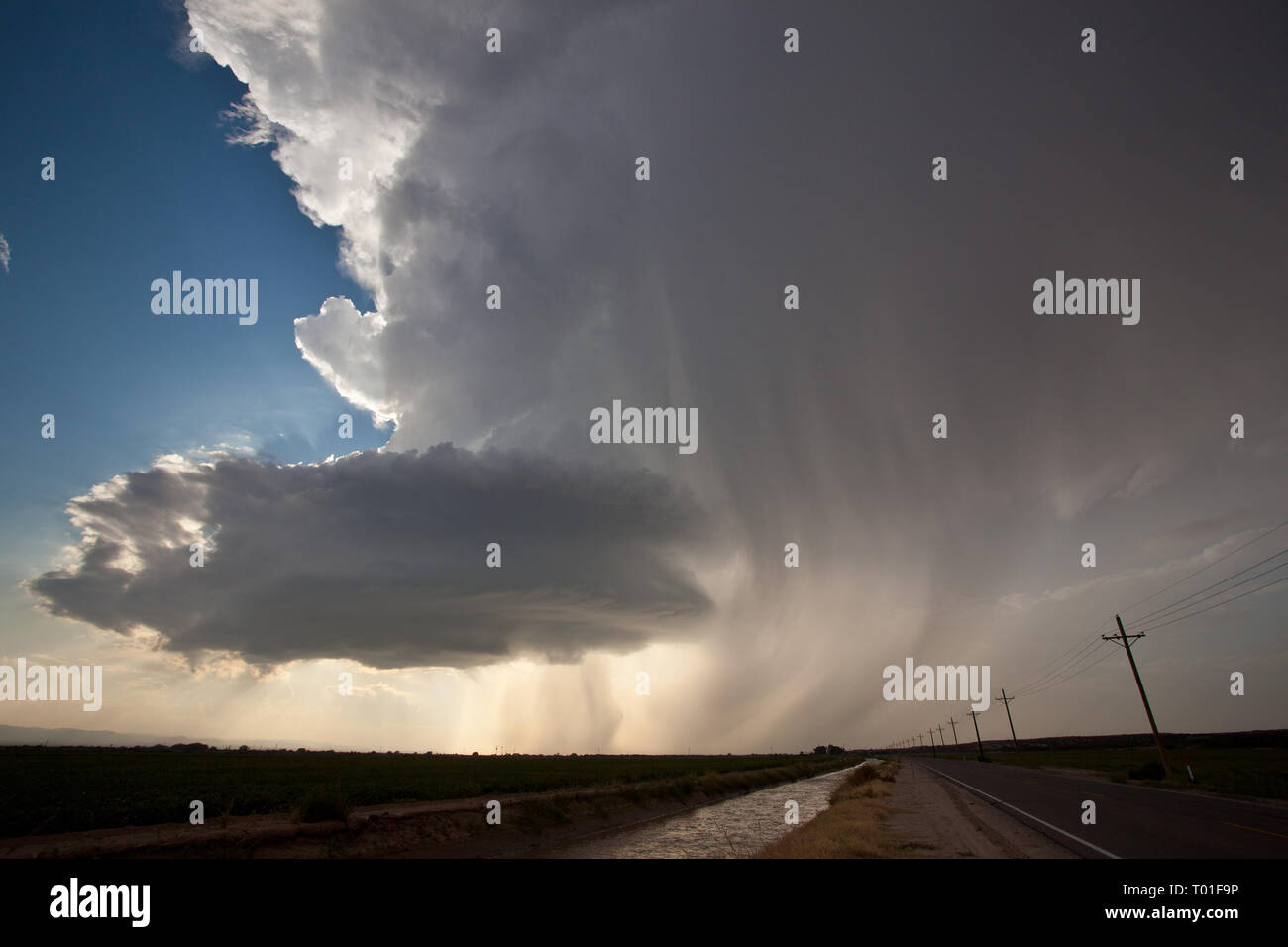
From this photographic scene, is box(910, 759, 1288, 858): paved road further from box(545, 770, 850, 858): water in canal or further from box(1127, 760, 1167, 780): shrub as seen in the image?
box(1127, 760, 1167, 780): shrub

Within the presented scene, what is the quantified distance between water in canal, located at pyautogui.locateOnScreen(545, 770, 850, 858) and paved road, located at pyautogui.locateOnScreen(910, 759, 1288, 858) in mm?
11939

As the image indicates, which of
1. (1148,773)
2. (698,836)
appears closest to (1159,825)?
(698,836)

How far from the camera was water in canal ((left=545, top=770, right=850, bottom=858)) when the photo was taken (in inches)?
1048

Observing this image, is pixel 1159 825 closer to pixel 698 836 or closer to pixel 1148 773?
pixel 698 836

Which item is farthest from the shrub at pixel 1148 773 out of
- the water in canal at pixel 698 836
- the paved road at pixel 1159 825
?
the water in canal at pixel 698 836

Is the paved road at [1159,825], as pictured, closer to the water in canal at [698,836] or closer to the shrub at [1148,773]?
the water in canal at [698,836]

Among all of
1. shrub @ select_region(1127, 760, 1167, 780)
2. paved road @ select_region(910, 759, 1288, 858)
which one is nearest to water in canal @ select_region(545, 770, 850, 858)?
paved road @ select_region(910, 759, 1288, 858)

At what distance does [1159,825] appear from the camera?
20250 mm

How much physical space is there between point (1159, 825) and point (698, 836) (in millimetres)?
20643

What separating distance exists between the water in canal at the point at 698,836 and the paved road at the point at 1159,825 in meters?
11.9
